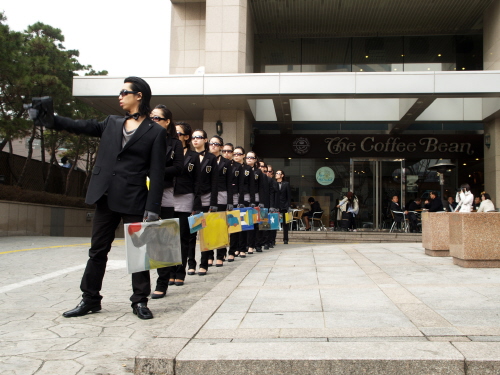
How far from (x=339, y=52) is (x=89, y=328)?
832 inches

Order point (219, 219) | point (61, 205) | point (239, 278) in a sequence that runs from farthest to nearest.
Answer: point (61, 205) → point (219, 219) → point (239, 278)

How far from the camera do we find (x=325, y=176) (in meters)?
23.9

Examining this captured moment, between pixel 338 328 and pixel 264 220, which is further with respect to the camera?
pixel 264 220

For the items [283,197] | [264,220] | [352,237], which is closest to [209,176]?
[264,220]

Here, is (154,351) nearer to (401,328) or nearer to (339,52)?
(401,328)

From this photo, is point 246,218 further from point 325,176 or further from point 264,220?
point 325,176

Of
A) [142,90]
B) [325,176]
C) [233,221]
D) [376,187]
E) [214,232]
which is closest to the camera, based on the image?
[142,90]

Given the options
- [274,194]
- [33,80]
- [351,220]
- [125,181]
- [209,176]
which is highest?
[33,80]

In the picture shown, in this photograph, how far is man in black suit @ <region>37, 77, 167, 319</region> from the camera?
4457 millimetres

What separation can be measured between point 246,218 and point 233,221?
0.73 m

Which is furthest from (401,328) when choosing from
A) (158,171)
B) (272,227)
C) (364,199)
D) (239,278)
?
(364,199)

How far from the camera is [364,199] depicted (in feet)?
76.8

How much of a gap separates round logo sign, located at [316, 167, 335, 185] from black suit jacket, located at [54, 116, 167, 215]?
19.6 meters

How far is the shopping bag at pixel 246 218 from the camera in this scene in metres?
9.21
